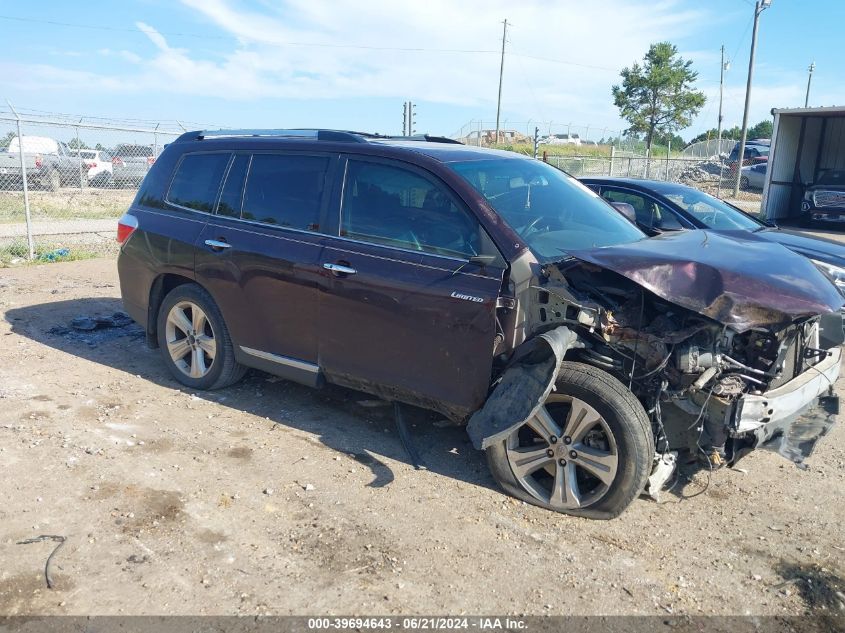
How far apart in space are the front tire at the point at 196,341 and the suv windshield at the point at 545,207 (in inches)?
86.7

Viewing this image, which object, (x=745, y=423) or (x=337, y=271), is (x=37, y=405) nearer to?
(x=337, y=271)

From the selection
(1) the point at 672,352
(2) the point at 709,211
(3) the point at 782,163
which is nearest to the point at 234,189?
(1) the point at 672,352

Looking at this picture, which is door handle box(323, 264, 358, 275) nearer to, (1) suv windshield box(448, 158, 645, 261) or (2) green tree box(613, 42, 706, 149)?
(1) suv windshield box(448, 158, 645, 261)

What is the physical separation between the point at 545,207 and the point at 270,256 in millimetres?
1843

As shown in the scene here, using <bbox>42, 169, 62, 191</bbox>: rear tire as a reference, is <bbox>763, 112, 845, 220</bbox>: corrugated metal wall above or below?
above

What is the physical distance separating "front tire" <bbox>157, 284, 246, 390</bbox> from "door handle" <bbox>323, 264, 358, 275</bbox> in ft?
3.99

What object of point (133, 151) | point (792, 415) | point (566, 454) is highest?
point (133, 151)

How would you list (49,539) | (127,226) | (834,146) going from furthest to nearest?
(834,146)
(127,226)
(49,539)

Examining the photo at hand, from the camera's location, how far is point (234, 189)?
5.09m

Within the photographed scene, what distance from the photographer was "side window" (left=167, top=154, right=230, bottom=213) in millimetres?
5227

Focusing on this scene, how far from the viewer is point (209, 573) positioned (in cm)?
315

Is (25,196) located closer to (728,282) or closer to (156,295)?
(156,295)

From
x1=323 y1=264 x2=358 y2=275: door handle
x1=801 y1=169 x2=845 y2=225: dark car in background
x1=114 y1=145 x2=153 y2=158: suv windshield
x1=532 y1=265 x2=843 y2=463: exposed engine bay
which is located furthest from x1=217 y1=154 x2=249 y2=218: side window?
x1=801 y1=169 x2=845 y2=225: dark car in background

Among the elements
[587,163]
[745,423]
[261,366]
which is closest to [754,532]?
A: [745,423]
